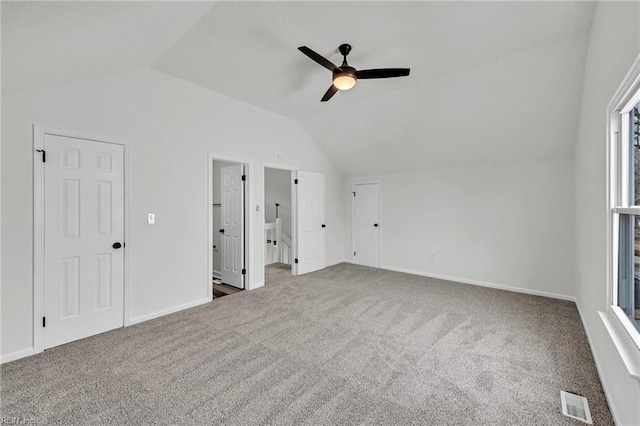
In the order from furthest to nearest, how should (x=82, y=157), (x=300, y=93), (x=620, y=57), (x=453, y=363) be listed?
(x=300, y=93)
(x=82, y=157)
(x=453, y=363)
(x=620, y=57)

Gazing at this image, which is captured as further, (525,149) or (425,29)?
(525,149)

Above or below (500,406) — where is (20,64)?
above

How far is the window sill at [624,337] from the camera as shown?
1438mm

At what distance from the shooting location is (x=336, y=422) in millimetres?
1721

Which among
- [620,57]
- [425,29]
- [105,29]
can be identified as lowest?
[620,57]

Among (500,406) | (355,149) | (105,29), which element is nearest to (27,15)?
(105,29)

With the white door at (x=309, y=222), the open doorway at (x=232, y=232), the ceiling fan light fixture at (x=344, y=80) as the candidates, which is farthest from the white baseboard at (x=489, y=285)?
the ceiling fan light fixture at (x=344, y=80)

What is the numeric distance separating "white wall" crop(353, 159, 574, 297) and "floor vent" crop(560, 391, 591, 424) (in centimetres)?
267

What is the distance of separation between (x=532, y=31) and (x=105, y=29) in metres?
3.63

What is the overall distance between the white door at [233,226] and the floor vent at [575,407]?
13.1 feet

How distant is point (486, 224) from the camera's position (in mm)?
4660

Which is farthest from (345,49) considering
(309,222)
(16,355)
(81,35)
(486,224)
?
(16,355)

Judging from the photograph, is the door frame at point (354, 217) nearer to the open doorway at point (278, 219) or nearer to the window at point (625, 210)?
the open doorway at point (278, 219)

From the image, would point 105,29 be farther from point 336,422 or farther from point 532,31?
point 532,31
